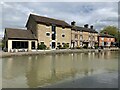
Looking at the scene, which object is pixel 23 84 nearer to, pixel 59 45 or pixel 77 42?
pixel 59 45

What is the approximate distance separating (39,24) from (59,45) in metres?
7.32

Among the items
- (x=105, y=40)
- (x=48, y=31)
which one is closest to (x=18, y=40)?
(x=48, y=31)

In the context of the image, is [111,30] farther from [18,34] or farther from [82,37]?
[18,34]

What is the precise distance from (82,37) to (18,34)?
23174 mm

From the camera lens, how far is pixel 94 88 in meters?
9.30

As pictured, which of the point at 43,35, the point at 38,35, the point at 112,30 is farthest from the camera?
the point at 112,30

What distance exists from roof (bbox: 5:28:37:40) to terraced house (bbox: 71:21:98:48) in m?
14.9

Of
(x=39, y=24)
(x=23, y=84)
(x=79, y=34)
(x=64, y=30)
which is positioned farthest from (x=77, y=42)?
(x=23, y=84)

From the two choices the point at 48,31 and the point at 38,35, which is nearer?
the point at 38,35

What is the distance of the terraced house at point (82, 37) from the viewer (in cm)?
5241

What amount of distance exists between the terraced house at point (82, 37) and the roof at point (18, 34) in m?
14.9

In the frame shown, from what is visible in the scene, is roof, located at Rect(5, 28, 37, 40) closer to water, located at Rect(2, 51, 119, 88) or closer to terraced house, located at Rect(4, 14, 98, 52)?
terraced house, located at Rect(4, 14, 98, 52)

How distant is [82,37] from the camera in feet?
182

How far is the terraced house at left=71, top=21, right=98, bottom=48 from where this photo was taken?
5241 centimetres
